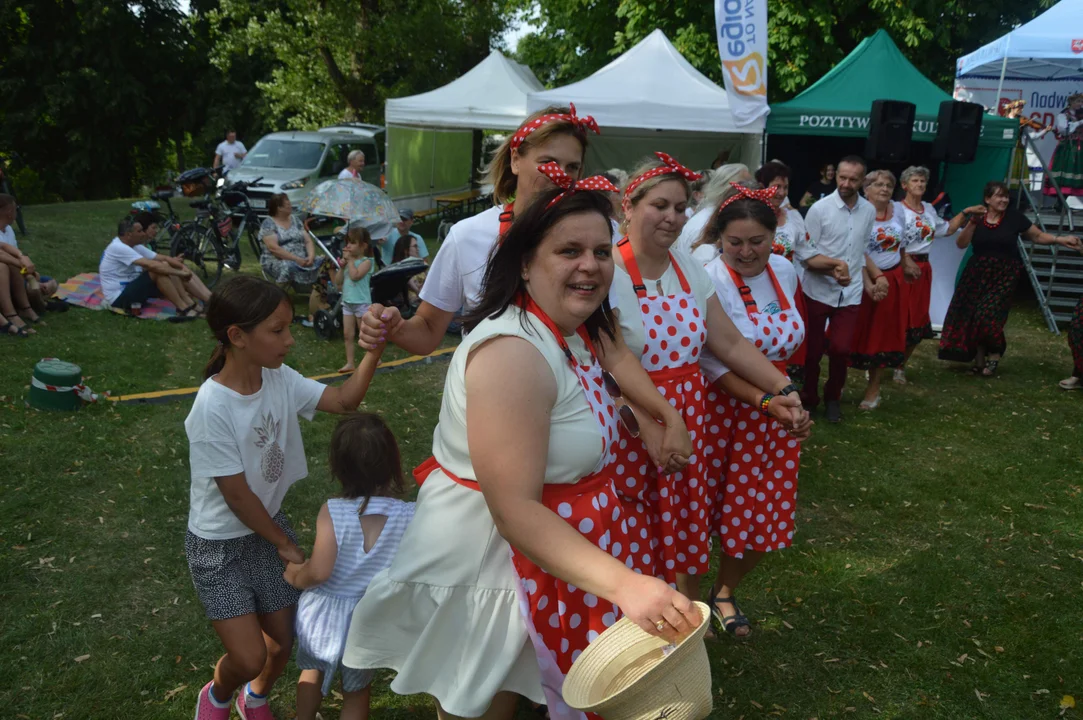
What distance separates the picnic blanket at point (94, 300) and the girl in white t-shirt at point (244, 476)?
24.1 feet

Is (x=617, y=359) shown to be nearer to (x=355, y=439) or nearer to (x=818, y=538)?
(x=355, y=439)

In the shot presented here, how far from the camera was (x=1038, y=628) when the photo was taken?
3936 millimetres

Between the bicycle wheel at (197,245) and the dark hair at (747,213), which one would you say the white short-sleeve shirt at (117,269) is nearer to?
the bicycle wheel at (197,245)

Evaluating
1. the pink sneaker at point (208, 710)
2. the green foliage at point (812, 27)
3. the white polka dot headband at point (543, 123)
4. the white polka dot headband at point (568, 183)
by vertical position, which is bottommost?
the pink sneaker at point (208, 710)

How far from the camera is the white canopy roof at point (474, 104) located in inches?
548

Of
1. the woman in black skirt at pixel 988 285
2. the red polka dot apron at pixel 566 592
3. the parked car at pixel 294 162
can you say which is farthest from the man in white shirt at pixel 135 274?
the red polka dot apron at pixel 566 592

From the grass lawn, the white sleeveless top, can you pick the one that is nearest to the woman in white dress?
the white sleeveless top

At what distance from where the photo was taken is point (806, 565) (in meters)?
4.47

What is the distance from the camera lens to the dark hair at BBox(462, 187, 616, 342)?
1959 mm

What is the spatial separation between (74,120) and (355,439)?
29.4m

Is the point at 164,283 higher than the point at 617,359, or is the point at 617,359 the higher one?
the point at 617,359

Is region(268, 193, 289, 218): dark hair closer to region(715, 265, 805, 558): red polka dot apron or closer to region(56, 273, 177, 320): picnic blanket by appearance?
region(56, 273, 177, 320): picnic blanket

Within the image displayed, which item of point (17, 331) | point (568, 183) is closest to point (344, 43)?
point (17, 331)

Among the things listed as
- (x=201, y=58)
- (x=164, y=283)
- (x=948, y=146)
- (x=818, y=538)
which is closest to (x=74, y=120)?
(x=201, y=58)
